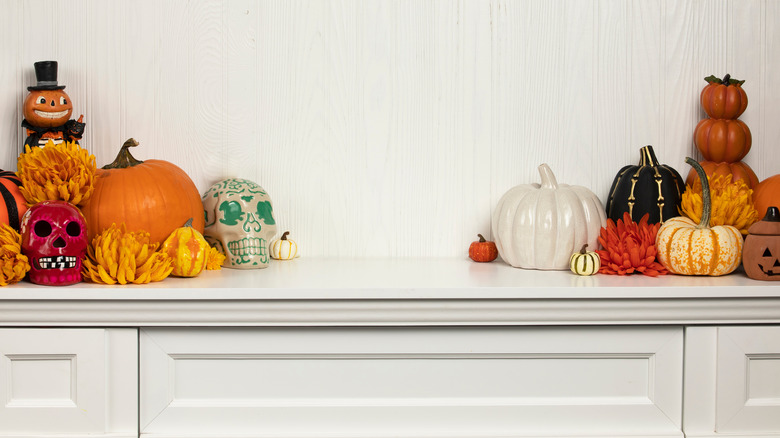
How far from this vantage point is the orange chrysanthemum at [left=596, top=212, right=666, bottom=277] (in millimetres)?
980

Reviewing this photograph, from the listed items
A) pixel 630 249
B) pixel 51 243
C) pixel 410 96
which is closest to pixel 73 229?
pixel 51 243

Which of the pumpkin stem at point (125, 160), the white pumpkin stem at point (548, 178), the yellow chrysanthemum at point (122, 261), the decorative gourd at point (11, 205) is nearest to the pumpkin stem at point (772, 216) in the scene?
the white pumpkin stem at point (548, 178)

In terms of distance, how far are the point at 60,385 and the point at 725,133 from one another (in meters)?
1.31

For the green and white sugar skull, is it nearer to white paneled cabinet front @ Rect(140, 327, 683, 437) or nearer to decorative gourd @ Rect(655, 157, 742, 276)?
white paneled cabinet front @ Rect(140, 327, 683, 437)

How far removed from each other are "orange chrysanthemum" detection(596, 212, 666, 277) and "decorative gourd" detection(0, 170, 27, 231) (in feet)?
3.31

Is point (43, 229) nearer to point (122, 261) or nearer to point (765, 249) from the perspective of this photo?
point (122, 261)

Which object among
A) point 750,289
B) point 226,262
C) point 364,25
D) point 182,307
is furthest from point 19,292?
point 750,289

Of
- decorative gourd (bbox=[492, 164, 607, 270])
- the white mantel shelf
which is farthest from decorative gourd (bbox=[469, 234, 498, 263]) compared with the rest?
the white mantel shelf

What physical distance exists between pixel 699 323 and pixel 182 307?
81cm

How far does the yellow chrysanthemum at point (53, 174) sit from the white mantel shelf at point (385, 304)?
15 centimetres

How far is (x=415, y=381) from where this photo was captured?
88 cm

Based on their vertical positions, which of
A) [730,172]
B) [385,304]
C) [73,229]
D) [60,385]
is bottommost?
[60,385]

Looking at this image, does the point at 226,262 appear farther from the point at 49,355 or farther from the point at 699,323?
the point at 699,323

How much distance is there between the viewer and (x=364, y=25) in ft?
3.95
